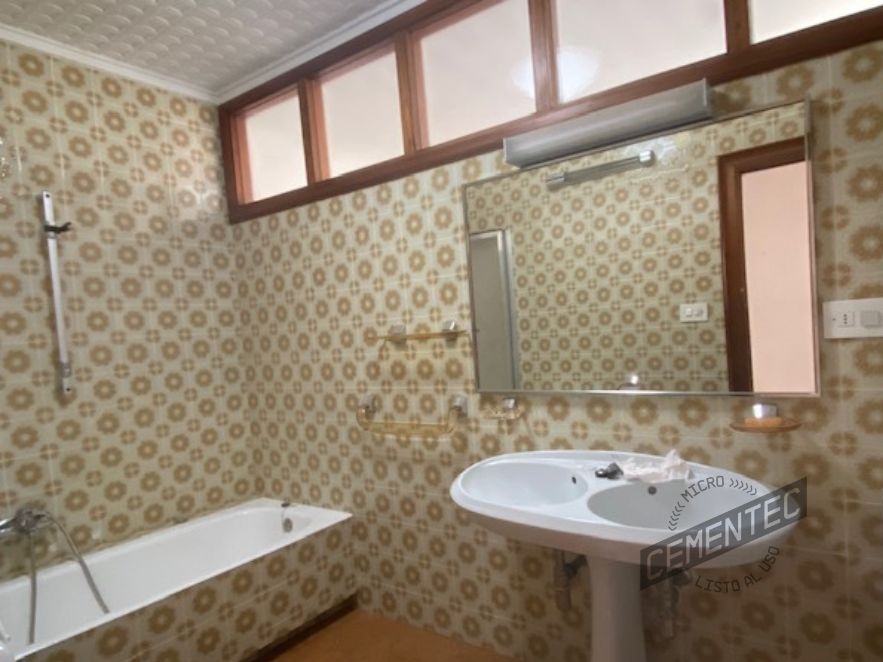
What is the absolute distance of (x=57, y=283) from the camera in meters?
2.07

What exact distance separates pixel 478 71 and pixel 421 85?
10.4 inches

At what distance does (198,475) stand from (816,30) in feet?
9.96

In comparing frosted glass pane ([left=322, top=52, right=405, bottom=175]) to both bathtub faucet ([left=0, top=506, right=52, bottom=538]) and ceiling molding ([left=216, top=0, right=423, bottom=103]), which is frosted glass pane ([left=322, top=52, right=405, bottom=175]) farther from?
bathtub faucet ([left=0, top=506, right=52, bottom=538])

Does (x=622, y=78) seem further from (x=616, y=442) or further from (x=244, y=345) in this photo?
(x=244, y=345)

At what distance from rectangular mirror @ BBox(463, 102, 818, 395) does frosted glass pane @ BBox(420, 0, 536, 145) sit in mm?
309

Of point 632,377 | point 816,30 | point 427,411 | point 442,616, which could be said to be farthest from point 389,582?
point 816,30

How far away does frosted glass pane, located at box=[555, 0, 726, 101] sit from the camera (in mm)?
1535

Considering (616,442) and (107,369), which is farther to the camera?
(107,369)

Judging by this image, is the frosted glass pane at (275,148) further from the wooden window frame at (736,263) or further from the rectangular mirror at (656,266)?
the wooden window frame at (736,263)

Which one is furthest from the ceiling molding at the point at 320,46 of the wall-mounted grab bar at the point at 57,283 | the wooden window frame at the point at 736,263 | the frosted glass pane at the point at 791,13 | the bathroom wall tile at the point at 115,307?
the wooden window frame at the point at 736,263

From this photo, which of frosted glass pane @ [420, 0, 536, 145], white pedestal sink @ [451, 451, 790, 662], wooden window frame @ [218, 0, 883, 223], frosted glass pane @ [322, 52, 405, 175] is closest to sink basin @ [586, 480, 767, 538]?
white pedestal sink @ [451, 451, 790, 662]

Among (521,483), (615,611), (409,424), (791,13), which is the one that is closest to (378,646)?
(409,424)

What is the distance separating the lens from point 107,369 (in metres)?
2.28

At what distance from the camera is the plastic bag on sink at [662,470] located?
1.43 meters
